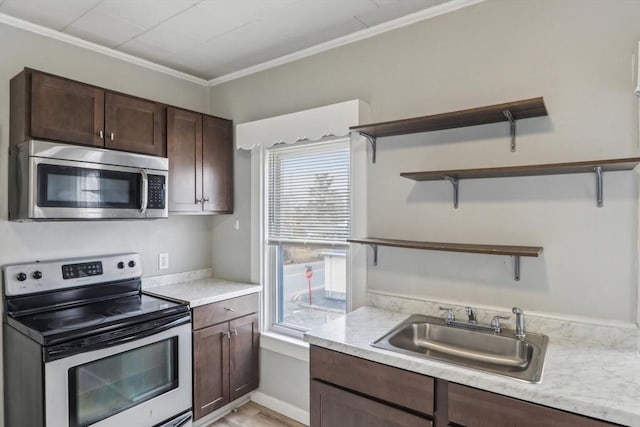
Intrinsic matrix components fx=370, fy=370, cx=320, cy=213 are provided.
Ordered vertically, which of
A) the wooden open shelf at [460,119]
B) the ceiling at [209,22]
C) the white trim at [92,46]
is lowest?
the wooden open shelf at [460,119]

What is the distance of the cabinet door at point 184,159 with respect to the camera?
2520mm

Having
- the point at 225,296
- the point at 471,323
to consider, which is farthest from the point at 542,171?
the point at 225,296

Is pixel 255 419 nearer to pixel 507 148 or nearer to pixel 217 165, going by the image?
pixel 217 165

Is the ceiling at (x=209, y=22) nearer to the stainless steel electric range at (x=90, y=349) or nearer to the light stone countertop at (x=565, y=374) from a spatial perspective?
the stainless steel electric range at (x=90, y=349)

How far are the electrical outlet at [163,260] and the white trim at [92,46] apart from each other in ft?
4.56

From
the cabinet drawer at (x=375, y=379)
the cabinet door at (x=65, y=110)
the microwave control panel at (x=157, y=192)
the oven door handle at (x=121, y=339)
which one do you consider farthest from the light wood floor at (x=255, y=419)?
the cabinet door at (x=65, y=110)

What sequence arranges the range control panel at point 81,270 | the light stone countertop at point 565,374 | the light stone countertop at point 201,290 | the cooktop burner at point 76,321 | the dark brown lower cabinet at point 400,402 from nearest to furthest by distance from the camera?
the light stone countertop at point 565,374
the dark brown lower cabinet at point 400,402
the cooktop burner at point 76,321
the range control panel at point 81,270
the light stone countertop at point 201,290

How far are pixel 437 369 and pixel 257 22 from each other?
2028 mm

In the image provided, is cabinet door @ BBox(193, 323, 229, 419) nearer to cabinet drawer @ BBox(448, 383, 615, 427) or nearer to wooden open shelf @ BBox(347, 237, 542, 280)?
wooden open shelf @ BBox(347, 237, 542, 280)

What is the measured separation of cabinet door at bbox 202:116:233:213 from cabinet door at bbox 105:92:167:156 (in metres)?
0.35

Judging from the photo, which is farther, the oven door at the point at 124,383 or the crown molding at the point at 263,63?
the crown molding at the point at 263,63

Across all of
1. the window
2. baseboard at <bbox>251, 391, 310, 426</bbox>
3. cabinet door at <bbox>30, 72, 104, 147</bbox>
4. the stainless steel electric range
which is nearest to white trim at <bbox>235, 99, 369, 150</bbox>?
the window

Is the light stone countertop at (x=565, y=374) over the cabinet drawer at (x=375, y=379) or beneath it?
over

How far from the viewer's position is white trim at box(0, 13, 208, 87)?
2111mm
